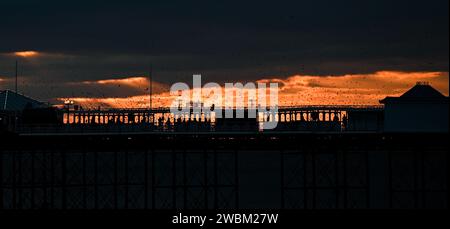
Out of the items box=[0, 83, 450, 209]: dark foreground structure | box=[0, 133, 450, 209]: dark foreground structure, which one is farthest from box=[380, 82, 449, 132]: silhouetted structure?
box=[0, 133, 450, 209]: dark foreground structure

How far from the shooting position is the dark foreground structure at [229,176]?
228ft

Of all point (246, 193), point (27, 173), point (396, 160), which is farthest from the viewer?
point (396, 160)

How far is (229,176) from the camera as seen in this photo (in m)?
109

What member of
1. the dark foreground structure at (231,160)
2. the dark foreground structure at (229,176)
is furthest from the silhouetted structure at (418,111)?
the dark foreground structure at (229,176)

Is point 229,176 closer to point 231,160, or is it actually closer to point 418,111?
point 418,111

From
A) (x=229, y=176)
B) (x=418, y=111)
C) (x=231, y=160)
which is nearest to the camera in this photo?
(x=229, y=176)

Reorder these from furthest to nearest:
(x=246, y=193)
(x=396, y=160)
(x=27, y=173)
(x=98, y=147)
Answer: (x=396, y=160) < (x=27, y=173) < (x=246, y=193) < (x=98, y=147)

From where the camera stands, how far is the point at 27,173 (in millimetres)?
112188

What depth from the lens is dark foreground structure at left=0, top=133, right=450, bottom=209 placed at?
228 ft

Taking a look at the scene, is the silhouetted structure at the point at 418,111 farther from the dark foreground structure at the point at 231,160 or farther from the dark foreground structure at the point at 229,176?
the dark foreground structure at the point at 229,176

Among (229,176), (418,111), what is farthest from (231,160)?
(229,176)
